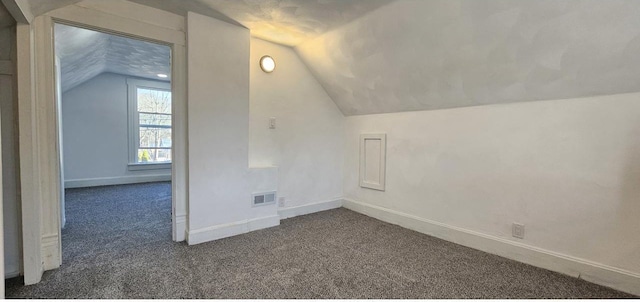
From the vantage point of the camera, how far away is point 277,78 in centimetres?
330

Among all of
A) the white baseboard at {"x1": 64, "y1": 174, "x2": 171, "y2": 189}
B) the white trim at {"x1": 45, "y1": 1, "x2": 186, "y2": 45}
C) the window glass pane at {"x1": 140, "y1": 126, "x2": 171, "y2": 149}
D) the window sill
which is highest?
the white trim at {"x1": 45, "y1": 1, "x2": 186, "y2": 45}

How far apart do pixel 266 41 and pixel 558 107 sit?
115 inches

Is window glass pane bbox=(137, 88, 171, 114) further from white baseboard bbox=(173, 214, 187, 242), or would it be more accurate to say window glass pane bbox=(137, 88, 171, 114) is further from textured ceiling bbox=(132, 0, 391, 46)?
white baseboard bbox=(173, 214, 187, 242)

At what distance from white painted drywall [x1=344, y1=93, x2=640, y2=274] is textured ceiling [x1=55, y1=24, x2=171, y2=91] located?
3.75 m

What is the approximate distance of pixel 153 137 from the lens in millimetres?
6082

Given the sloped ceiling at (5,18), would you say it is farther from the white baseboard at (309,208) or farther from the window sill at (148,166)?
the window sill at (148,166)

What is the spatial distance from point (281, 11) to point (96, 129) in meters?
5.10

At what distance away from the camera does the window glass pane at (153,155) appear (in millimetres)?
5922

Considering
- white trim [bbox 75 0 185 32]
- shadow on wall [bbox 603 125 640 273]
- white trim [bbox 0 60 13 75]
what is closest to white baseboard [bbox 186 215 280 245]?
white trim [bbox 0 60 13 75]

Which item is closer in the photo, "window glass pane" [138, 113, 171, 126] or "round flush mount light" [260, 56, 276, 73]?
"round flush mount light" [260, 56, 276, 73]

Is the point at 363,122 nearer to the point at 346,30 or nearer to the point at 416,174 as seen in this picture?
the point at 416,174

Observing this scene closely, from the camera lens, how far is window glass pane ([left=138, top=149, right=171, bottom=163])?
5922 millimetres

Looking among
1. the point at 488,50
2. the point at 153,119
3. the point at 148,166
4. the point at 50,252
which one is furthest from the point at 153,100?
the point at 488,50

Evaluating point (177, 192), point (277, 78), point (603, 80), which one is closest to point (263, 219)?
point (177, 192)
